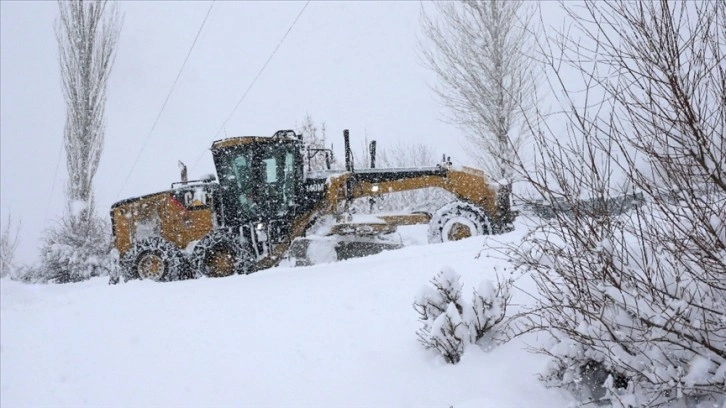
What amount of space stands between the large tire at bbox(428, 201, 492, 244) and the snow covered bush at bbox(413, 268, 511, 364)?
420cm

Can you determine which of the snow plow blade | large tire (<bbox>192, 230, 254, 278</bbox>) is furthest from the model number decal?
large tire (<bbox>192, 230, 254, 278</bbox>)

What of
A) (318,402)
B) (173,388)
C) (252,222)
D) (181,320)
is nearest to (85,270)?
(252,222)

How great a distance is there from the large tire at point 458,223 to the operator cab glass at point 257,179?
2728mm

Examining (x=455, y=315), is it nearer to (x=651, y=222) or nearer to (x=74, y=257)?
(x=651, y=222)

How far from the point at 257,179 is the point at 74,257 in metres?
9.41

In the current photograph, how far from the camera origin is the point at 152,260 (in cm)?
916

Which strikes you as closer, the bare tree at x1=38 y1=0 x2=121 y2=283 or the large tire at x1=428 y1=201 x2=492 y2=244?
the large tire at x1=428 y1=201 x2=492 y2=244

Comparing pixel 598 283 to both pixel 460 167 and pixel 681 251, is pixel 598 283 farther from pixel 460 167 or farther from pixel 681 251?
pixel 460 167

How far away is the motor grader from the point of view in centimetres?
856

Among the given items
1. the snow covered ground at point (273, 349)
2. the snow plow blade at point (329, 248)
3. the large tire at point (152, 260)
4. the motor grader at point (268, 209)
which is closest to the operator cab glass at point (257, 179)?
the motor grader at point (268, 209)

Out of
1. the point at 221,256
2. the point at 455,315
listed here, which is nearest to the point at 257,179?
the point at 221,256

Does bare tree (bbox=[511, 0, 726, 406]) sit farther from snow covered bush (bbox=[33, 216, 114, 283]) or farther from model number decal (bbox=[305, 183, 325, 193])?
snow covered bush (bbox=[33, 216, 114, 283])

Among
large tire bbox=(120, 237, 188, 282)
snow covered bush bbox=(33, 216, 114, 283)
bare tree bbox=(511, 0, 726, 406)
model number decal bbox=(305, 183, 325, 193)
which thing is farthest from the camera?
snow covered bush bbox=(33, 216, 114, 283)

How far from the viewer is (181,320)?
5.31m
